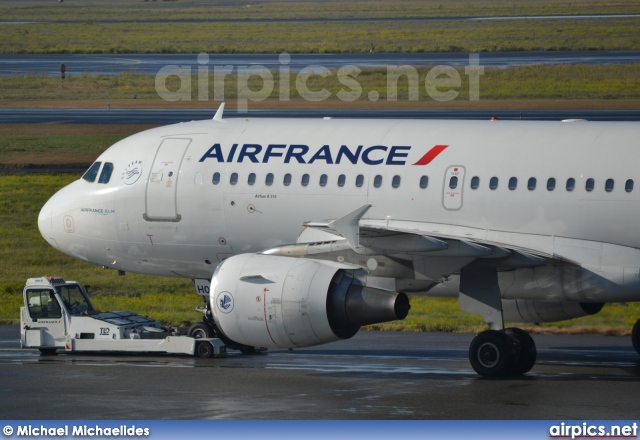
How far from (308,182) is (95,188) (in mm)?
5513

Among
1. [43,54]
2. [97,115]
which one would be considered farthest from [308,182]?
[43,54]

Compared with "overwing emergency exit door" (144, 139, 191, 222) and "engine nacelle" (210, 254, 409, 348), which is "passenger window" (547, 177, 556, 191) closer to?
"engine nacelle" (210, 254, 409, 348)

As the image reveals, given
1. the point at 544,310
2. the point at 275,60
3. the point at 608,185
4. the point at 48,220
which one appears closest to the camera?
the point at 608,185

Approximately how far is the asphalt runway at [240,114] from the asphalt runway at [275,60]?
2147 cm

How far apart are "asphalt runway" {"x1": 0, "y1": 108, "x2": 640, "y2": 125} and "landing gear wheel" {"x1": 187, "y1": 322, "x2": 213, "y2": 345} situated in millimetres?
35933

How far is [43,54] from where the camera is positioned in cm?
11338

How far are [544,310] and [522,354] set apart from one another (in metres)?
2.15

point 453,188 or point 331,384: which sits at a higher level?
point 453,188

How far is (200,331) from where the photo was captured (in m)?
27.2

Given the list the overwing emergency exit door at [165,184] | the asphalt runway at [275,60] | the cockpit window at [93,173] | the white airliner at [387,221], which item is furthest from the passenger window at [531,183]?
the asphalt runway at [275,60]

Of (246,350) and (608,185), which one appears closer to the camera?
(608,185)

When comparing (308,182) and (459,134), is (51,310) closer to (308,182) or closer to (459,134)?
(308,182)

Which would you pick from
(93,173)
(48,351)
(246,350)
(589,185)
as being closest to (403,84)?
(93,173)

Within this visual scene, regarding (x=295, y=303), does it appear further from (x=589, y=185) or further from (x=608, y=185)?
(x=608, y=185)
